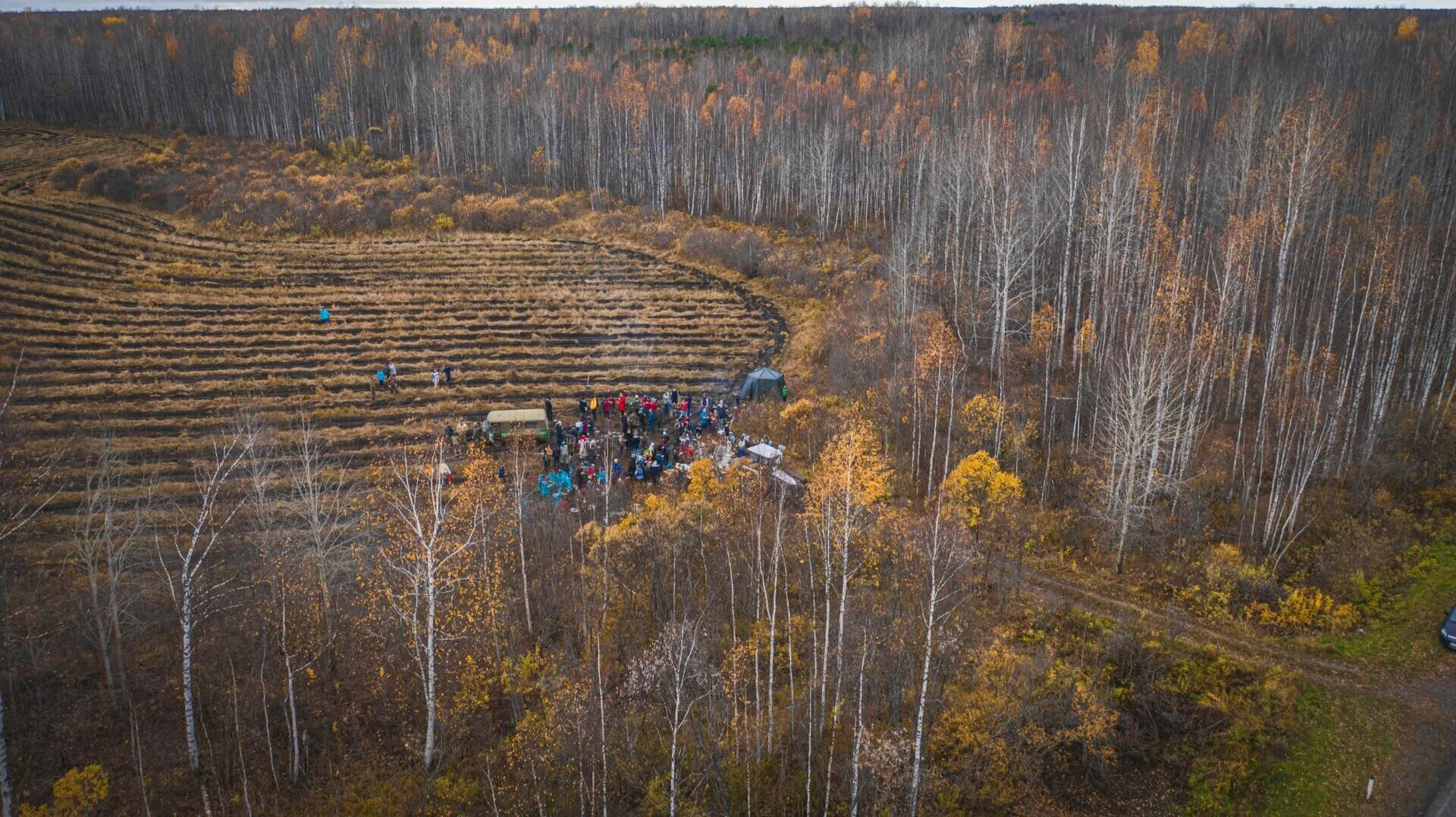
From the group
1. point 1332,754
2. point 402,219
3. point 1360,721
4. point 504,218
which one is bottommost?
point 1332,754

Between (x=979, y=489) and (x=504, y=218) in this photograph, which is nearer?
(x=979, y=489)

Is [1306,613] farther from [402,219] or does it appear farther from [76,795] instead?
[402,219]

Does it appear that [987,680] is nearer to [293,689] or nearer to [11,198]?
[293,689]

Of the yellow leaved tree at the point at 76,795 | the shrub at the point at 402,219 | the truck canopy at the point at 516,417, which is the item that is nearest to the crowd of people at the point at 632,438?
the truck canopy at the point at 516,417

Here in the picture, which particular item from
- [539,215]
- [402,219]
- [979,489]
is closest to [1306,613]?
[979,489]

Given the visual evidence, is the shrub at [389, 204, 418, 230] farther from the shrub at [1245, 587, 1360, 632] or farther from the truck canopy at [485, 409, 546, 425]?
the shrub at [1245, 587, 1360, 632]

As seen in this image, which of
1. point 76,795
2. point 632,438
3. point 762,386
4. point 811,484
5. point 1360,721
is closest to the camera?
point 76,795

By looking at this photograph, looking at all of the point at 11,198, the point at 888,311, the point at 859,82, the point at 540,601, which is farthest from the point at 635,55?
the point at 540,601

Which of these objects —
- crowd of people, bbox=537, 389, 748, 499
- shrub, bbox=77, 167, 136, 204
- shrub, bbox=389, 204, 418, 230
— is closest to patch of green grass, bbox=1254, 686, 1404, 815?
crowd of people, bbox=537, 389, 748, 499
